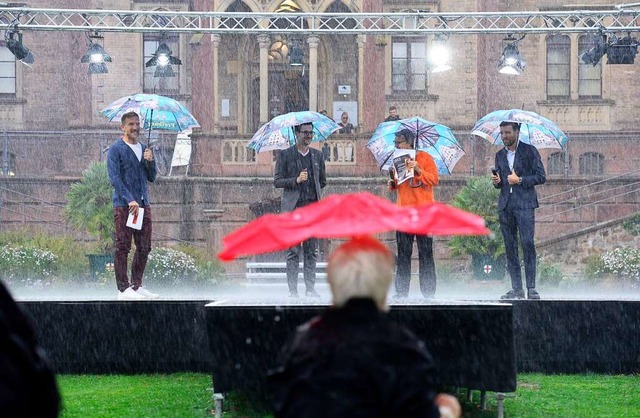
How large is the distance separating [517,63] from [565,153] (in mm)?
10158

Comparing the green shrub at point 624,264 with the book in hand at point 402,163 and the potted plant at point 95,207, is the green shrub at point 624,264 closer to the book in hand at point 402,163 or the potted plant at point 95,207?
the potted plant at point 95,207

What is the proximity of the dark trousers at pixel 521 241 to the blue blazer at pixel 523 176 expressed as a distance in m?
0.08

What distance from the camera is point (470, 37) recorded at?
32.3 meters

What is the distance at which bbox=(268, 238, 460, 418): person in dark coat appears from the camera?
3.78 meters

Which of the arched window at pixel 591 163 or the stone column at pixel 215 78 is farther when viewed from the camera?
the arched window at pixel 591 163

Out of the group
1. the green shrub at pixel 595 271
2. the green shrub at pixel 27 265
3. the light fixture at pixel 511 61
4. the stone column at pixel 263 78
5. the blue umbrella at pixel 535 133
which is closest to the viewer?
the blue umbrella at pixel 535 133

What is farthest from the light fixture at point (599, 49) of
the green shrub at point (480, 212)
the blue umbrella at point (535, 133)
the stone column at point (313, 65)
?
the stone column at point (313, 65)

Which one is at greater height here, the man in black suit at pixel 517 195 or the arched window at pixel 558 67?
the arched window at pixel 558 67

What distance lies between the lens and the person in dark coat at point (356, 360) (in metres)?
3.78

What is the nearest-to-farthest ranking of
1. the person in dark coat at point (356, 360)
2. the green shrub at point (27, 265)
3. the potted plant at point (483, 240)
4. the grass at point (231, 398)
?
the person in dark coat at point (356, 360) < the grass at point (231, 398) < the green shrub at point (27, 265) < the potted plant at point (483, 240)

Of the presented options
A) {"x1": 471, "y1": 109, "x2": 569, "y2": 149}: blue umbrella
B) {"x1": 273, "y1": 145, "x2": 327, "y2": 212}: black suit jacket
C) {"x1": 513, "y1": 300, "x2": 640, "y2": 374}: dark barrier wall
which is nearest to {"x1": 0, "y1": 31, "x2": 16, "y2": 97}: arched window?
{"x1": 471, "y1": 109, "x2": 569, "y2": 149}: blue umbrella

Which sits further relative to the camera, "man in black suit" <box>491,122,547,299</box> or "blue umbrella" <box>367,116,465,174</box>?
"blue umbrella" <box>367,116,465,174</box>

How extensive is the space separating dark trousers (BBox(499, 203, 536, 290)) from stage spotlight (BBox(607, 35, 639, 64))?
758 centimetres

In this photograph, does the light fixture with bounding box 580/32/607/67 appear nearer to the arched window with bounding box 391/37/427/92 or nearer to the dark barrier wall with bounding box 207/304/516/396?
the dark barrier wall with bounding box 207/304/516/396
